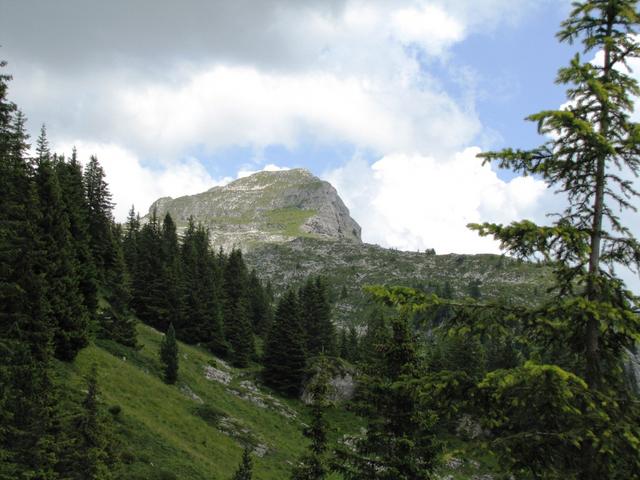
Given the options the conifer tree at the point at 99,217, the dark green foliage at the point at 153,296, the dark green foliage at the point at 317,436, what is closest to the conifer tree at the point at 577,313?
the dark green foliage at the point at 317,436

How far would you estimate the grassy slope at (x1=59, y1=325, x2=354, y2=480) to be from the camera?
31.4 meters

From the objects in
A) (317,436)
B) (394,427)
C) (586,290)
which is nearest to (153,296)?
(317,436)

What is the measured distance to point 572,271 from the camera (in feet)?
29.5

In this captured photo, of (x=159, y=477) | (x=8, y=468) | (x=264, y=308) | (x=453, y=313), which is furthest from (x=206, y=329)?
(x=453, y=313)

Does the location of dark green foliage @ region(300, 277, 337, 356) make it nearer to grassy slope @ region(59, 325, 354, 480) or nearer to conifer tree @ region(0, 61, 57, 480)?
grassy slope @ region(59, 325, 354, 480)

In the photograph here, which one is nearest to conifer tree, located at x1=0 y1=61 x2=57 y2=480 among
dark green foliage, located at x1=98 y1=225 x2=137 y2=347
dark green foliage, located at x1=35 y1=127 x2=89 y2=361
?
dark green foliage, located at x1=35 y1=127 x2=89 y2=361

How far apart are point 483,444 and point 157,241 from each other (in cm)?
9021

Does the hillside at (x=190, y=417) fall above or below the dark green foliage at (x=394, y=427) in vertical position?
below

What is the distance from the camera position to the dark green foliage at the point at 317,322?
78.7 meters

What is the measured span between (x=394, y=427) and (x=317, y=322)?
64.1m

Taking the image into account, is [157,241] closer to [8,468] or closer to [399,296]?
[8,468]

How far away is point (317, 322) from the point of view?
3169 inches

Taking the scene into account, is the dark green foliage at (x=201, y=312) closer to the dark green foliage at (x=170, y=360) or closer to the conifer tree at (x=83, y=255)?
the dark green foliage at (x=170, y=360)

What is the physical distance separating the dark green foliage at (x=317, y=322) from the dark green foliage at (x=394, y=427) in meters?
59.8
